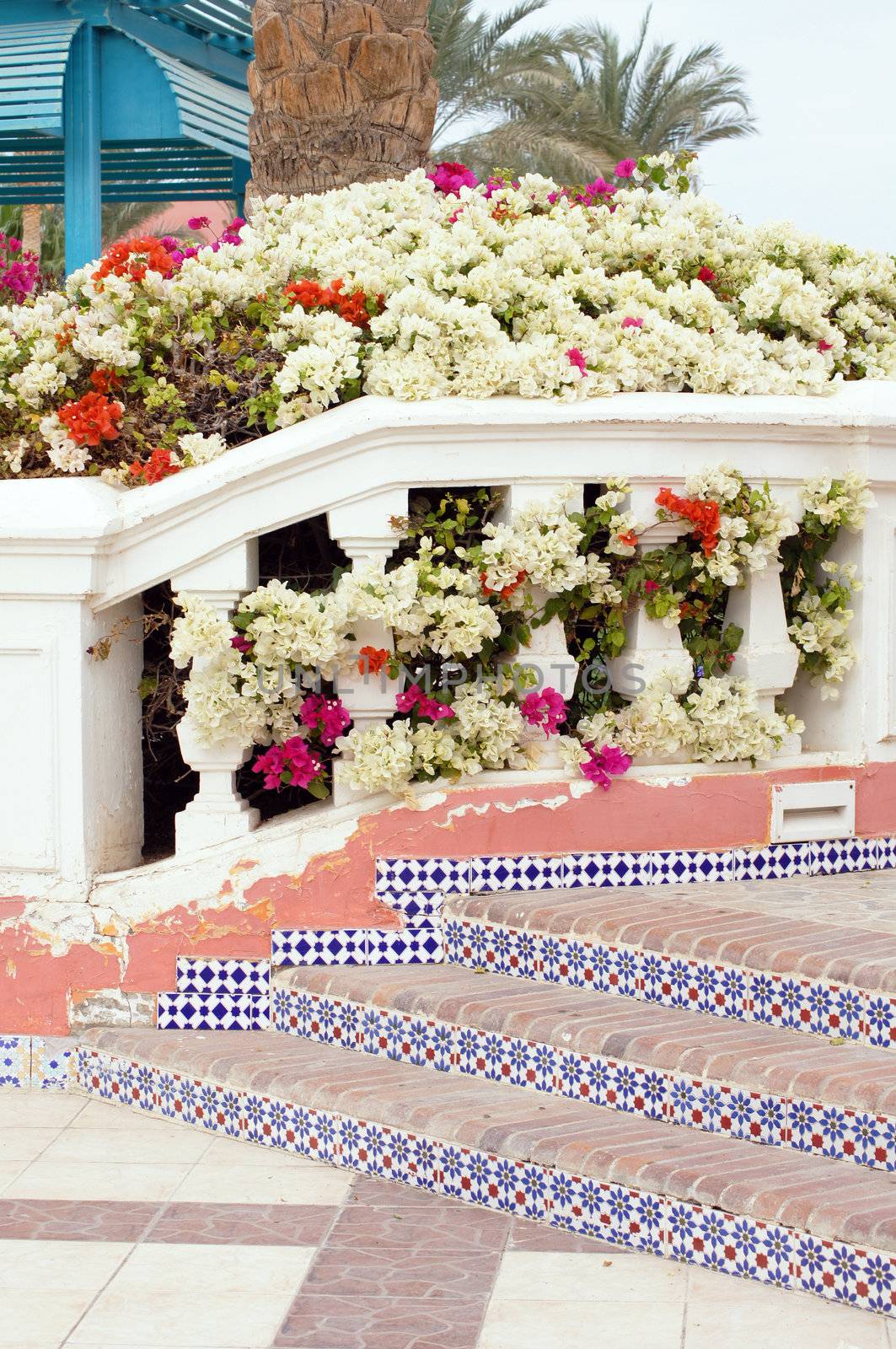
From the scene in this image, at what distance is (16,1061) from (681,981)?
5.93 ft

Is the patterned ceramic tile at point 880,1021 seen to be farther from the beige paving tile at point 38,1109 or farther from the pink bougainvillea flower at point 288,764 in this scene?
the beige paving tile at point 38,1109

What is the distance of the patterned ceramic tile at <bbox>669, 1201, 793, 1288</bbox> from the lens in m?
3.14

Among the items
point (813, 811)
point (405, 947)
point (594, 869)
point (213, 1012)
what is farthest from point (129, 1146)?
point (813, 811)

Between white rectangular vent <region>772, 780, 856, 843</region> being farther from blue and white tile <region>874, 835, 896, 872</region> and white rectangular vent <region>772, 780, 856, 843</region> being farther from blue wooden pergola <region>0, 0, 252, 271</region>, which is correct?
blue wooden pergola <region>0, 0, 252, 271</region>

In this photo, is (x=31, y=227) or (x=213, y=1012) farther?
(x=31, y=227)

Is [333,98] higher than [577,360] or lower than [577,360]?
higher

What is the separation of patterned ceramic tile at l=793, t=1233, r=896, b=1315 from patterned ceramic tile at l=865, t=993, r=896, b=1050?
669 mm

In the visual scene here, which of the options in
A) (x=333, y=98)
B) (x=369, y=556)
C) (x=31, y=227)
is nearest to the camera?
(x=369, y=556)

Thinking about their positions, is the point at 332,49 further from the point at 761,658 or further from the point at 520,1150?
the point at 520,1150

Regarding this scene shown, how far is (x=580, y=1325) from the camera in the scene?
302 cm

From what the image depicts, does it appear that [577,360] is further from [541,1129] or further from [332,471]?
[541,1129]

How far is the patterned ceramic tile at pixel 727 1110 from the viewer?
3.50 meters

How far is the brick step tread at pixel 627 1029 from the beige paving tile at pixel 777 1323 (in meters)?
0.44

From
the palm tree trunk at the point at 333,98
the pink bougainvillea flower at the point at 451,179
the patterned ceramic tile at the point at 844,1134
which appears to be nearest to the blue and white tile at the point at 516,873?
the patterned ceramic tile at the point at 844,1134
